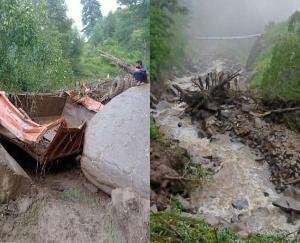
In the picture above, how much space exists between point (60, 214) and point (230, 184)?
31.7 inches

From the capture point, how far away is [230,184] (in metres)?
1.88

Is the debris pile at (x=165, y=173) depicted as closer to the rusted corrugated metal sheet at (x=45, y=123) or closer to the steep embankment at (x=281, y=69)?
the rusted corrugated metal sheet at (x=45, y=123)

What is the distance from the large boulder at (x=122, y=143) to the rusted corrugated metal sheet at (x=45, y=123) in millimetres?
74

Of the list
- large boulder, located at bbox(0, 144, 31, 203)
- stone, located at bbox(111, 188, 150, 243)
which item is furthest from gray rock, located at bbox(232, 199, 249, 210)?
large boulder, located at bbox(0, 144, 31, 203)

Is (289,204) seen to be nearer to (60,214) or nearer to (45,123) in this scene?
(60,214)

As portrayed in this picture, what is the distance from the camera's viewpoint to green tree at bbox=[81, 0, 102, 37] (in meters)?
1.45

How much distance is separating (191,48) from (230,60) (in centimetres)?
29

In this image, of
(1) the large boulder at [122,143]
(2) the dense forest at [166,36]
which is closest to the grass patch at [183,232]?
(1) the large boulder at [122,143]

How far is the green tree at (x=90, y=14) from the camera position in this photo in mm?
1454

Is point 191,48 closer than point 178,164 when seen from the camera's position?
Yes

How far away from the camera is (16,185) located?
141 cm

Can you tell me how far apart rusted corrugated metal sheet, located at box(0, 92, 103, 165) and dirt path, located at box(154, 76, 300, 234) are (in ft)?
1.20

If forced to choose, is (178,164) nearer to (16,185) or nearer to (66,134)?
(66,134)

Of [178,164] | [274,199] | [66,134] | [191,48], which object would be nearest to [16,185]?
[66,134]
